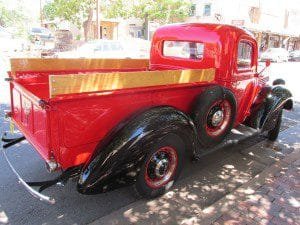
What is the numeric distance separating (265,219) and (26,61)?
3.32m

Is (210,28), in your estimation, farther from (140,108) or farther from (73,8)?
(73,8)

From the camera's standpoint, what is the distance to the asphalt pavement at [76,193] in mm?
3320

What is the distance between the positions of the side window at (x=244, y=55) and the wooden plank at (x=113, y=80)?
3.45 ft

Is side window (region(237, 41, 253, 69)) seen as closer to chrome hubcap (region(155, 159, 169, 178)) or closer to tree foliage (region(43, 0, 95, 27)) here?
chrome hubcap (region(155, 159, 169, 178))

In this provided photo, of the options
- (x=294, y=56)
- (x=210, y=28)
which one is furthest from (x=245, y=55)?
(x=294, y=56)

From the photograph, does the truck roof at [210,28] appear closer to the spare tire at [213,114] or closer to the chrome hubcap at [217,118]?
the spare tire at [213,114]

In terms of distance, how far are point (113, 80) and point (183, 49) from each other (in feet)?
7.39

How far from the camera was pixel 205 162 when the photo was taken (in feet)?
15.5

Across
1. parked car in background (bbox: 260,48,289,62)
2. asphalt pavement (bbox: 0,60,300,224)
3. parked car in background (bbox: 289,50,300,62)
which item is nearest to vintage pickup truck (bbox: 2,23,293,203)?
asphalt pavement (bbox: 0,60,300,224)

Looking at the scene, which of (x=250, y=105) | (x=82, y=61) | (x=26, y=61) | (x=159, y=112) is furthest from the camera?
(x=250, y=105)

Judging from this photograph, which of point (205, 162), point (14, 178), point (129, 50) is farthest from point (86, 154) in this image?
point (129, 50)

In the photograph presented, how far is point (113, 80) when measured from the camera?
301 cm

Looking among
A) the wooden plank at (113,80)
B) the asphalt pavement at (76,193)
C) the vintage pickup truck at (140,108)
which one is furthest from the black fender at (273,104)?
the wooden plank at (113,80)

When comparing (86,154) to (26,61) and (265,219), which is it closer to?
(26,61)
